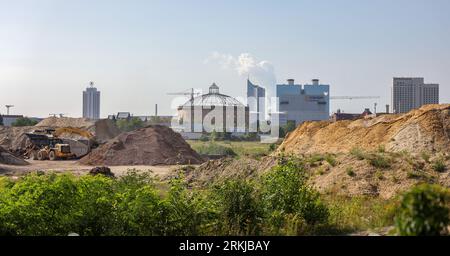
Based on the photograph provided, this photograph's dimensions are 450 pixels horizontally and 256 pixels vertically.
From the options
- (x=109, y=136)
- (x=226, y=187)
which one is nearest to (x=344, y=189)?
(x=226, y=187)

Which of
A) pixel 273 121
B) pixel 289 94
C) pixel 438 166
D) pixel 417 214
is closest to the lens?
pixel 417 214

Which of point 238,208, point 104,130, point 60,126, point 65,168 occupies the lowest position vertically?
point 65,168

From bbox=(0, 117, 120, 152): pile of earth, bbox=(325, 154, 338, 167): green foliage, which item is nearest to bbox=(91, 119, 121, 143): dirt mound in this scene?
bbox=(0, 117, 120, 152): pile of earth

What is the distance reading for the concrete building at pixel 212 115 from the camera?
394 ft

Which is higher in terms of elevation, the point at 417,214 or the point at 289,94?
the point at 289,94

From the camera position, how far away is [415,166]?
2148cm

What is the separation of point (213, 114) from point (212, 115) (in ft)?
3.03

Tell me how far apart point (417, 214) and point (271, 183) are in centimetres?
776

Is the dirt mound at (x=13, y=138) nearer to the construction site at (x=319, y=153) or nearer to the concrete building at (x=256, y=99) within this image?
the construction site at (x=319, y=153)

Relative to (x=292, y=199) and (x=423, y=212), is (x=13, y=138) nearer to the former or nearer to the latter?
(x=292, y=199)

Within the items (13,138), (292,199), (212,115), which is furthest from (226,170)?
(212,115)

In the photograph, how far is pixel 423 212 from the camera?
4.91 meters

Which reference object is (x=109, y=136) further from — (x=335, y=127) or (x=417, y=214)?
(x=417, y=214)

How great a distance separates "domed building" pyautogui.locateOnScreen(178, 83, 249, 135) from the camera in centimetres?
12106
